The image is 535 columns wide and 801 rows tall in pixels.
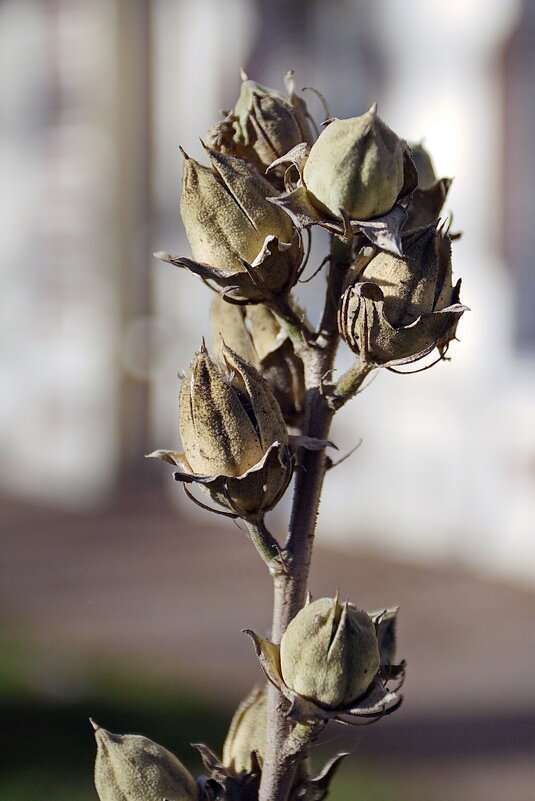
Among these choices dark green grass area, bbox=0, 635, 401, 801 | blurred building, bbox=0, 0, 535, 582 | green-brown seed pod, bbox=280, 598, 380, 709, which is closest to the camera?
green-brown seed pod, bbox=280, 598, 380, 709

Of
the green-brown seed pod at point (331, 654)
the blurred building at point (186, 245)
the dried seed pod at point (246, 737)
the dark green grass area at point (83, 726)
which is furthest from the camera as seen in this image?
the blurred building at point (186, 245)

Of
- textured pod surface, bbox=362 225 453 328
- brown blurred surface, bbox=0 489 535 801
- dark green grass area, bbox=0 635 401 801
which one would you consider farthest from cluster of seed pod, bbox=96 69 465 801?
brown blurred surface, bbox=0 489 535 801

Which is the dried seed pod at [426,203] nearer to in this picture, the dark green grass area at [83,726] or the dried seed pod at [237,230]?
the dried seed pod at [237,230]

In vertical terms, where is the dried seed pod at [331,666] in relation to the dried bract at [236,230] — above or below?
below

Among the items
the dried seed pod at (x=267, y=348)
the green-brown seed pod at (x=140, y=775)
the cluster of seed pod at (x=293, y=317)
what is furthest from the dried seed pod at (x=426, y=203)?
the green-brown seed pod at (x=140, y=775)

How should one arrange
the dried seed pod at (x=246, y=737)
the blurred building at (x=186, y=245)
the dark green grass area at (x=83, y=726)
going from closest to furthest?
the dried seed pod at (x=246, y=737) < the dark green grass area at (x=83, y=726) < the blurred building at (x=186, y=245)

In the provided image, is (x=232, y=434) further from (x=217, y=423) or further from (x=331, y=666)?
(x=331, y=666)

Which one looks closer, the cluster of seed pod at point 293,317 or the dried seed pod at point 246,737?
the cluster of seed pod at point 293,317

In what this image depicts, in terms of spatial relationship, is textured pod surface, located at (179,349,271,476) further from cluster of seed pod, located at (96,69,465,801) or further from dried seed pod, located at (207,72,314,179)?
dried seed pod, located at (207,72,314,179)
